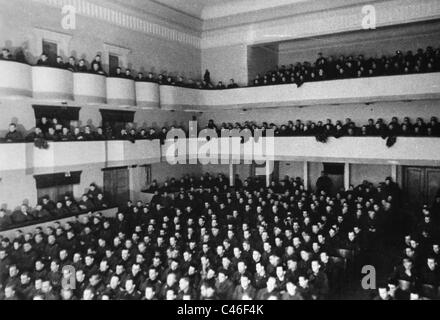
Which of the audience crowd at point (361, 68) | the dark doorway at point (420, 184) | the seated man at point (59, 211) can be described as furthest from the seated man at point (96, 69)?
the dark doorway at point (420, 184)

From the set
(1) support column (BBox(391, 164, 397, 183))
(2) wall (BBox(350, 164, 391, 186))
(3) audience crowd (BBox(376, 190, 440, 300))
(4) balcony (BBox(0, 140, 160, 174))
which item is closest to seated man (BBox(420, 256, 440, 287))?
(3) audience crowd (BBox(376, 190, 440, 300))

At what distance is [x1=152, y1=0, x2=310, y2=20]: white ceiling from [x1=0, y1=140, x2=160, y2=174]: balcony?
7204 mm

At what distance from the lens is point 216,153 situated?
1805cm

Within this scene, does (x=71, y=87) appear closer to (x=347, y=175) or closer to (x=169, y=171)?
(x=169, y=171)

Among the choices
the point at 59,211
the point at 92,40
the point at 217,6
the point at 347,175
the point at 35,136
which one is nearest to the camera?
the point at 35,136

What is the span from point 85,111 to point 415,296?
12871mm

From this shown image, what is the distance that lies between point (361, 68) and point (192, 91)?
7783 mm

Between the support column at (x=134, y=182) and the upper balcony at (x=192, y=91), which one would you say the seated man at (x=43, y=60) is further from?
the support column at (x=134, y=182)

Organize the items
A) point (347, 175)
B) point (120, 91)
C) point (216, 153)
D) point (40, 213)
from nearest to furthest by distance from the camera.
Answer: point (40, 213) < point (120, 91) < point (347, 175) < point (216, 153)

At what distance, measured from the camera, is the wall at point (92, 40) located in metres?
13.1

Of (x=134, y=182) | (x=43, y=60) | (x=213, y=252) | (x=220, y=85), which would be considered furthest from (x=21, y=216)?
(x=220, y=85)

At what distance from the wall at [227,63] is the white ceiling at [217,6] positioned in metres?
1.74

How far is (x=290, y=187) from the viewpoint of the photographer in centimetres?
1712

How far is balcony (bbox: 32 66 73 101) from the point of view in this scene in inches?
498
